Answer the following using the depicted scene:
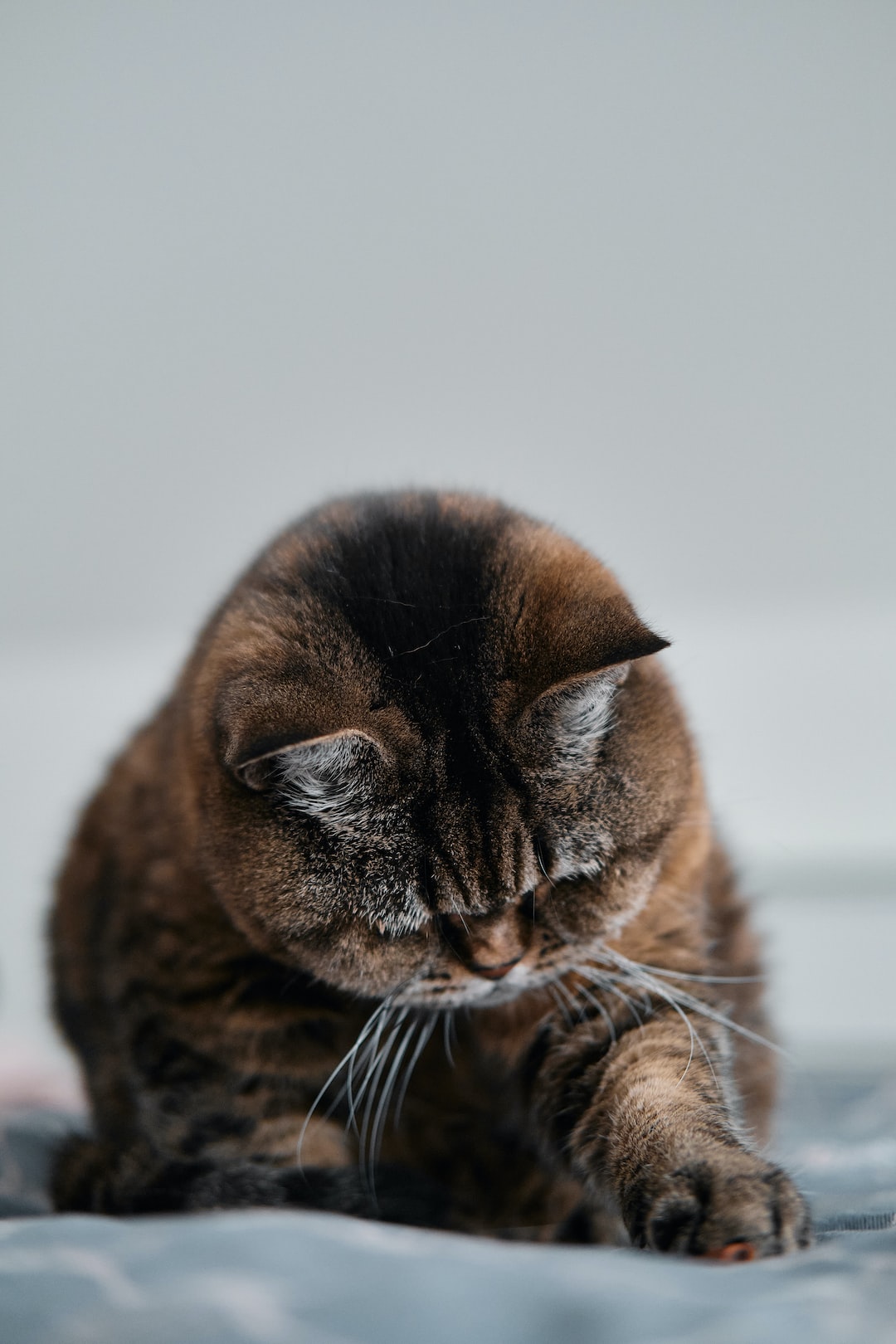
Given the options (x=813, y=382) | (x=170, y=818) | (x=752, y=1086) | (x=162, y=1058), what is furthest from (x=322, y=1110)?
(x=813, y=382)

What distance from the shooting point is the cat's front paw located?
2.14 feet

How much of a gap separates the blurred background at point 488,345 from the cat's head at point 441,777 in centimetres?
36

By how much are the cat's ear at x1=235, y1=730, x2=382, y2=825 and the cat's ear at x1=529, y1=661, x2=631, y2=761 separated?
142 mm

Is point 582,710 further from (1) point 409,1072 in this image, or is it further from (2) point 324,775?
(1) point 409,1072

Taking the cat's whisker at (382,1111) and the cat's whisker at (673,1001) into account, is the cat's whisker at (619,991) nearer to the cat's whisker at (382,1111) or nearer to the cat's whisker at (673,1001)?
the cat's whisker at (673,1001)

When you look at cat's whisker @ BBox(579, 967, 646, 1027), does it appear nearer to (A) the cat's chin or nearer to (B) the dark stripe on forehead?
(A) the cat's chin

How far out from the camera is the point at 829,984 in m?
2.16

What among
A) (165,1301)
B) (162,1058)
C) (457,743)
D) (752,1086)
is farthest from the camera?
(752,1086)

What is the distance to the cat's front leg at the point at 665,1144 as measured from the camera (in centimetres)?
67

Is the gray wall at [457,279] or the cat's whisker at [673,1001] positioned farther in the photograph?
the gray wall at [457,279]

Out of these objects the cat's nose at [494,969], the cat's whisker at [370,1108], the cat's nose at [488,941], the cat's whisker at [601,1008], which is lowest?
the cat's whisker at [370,1108]

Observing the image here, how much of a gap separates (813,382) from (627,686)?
1.22 metres

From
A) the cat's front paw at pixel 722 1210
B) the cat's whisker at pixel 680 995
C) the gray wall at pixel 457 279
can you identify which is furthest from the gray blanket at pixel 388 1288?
the gray wall at pixel 457 279

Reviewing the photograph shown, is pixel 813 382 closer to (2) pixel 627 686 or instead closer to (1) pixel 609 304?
(1) pixel 609 304
